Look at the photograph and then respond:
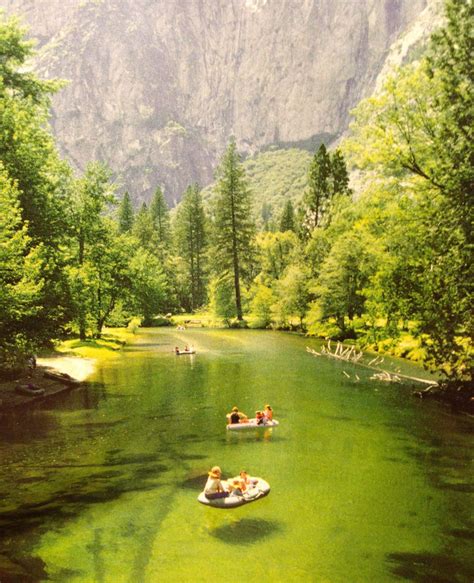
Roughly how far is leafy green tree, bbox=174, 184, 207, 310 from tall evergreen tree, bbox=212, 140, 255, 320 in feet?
101

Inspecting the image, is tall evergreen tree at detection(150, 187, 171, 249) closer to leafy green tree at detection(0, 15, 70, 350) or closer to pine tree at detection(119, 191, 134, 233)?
pine tree at detection(119, 191, 134, 233)

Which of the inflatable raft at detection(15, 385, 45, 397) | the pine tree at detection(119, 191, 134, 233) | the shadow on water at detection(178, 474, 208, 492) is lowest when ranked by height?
the shadow on water at detection(178, 474, 208, 492)

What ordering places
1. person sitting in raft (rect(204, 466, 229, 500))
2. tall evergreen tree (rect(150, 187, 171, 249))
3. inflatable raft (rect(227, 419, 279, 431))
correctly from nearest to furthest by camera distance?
person sitting in raft (rect(204, 466, 229, 500)) < inflatable raft (rect(227, 419, 279, 431)) < tall evergreen tree (rect(150, 187, 171, 249))

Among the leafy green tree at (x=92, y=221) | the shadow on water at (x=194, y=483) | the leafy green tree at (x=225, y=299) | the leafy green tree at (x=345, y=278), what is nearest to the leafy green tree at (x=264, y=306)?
the leafy green tree at (x=225, y=299)

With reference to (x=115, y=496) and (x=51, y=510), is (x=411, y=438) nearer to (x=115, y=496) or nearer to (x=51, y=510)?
(x=115, y=496)

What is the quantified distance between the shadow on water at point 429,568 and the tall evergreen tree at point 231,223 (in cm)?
7746

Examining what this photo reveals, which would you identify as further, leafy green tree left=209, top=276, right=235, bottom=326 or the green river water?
leafy green tree left=209, top=276, right=235, bottom=326

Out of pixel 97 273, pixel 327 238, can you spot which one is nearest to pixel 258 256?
pixel 327 238

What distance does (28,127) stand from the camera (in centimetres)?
3969

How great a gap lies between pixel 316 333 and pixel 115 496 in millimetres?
47688

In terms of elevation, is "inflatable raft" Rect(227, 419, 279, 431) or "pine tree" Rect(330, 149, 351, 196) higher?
"pine tree" Rect(330, 149, 351, 196)

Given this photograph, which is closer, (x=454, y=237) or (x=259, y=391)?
(x=454, y=237)

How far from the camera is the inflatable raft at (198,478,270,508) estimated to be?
16.4m

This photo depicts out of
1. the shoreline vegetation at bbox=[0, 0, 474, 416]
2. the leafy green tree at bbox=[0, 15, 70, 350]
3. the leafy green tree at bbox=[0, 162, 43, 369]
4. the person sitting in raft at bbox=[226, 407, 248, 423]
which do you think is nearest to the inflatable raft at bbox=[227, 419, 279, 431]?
the person sitting in raft at bbox=[226, 407, 248, 423]
